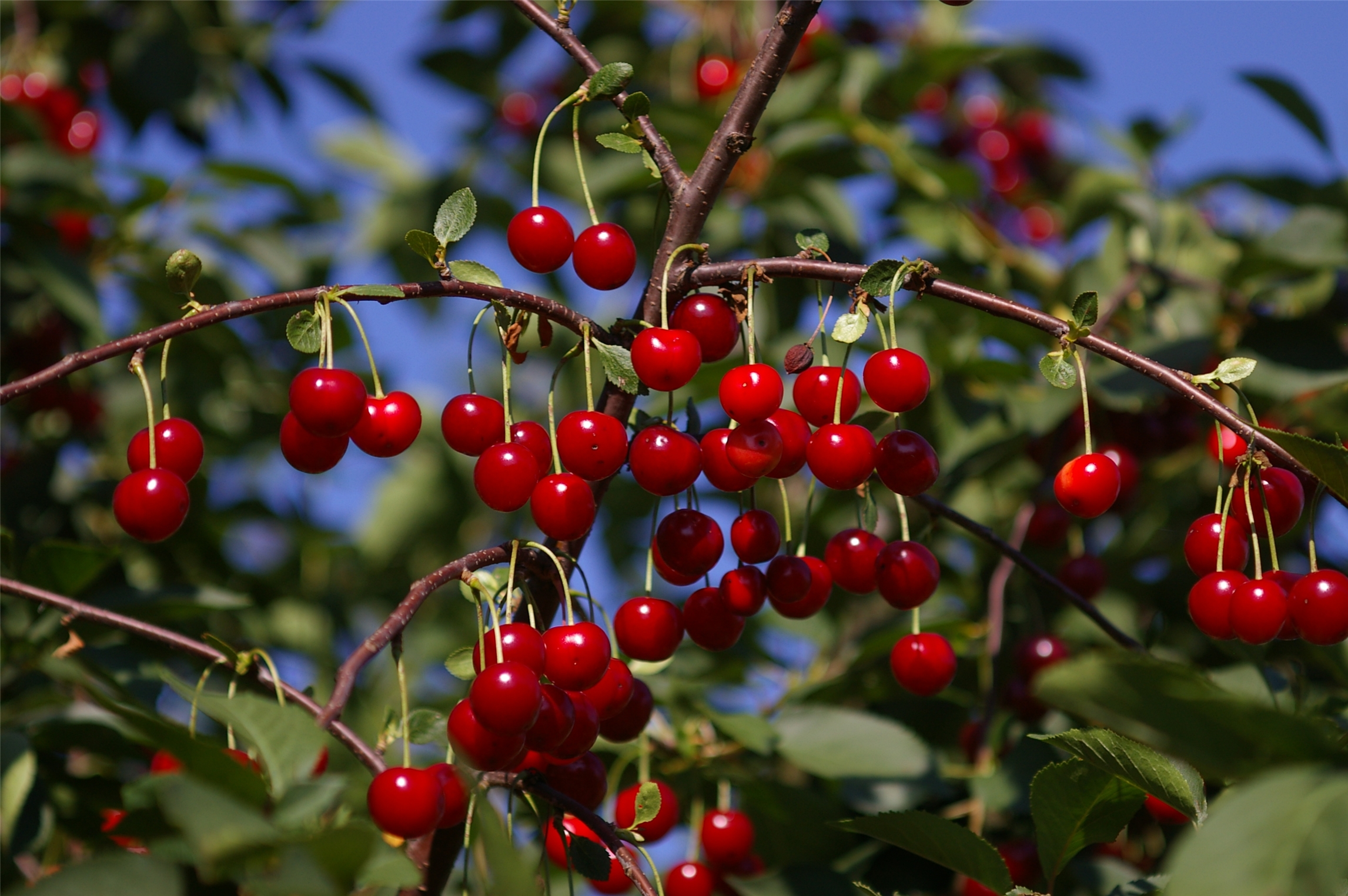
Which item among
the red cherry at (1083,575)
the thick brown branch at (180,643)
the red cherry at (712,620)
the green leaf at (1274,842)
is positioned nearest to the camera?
the green leaf at (1274,842)

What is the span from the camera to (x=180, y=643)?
1.02 m

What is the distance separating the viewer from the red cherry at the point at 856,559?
117 centimetres

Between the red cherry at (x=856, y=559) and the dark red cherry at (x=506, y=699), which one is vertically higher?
the red cherry at (x=856, y=559)

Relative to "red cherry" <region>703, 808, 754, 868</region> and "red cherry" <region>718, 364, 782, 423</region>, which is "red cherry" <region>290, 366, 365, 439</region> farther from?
"red cherry" <region>703, 808, 754, 868</region>

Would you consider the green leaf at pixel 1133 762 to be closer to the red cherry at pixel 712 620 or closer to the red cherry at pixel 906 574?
the red cherry at pixel 906 574

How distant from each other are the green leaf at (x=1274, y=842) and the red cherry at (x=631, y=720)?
0.59m

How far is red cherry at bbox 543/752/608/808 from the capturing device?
109 centimetres

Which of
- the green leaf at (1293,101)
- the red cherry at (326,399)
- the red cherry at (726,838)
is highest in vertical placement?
the green leaf at (1293,101)

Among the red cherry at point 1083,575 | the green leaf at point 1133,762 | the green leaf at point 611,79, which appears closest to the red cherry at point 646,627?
the green leaf at point 1133,762

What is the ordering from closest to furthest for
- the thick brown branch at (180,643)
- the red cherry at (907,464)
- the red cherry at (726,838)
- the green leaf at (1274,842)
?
the green leaf at (1274,842)
the thick brown branch at (180,643)
the red cherry at (907,464)
the red cherry at (726,838)

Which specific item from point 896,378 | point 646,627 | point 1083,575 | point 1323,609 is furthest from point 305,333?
point 1083,575

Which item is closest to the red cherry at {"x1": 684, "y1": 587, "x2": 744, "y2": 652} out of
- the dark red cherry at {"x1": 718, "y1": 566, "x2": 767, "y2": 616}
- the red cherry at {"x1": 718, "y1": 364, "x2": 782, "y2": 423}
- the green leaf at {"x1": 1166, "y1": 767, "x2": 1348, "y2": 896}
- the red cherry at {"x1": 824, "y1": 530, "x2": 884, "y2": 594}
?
the dark red cherry at {"x1": 718, "y1": 566, "x2": 767, "y2": 616}

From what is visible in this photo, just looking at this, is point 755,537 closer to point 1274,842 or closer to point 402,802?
point 402,802

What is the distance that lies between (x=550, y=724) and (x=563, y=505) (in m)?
0.18
